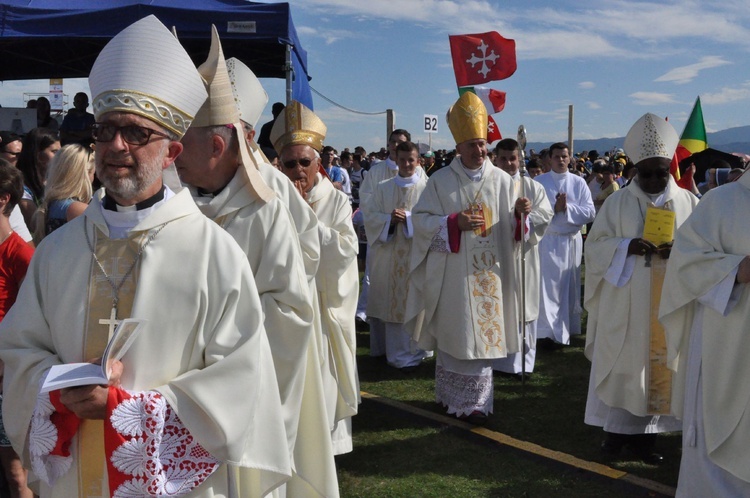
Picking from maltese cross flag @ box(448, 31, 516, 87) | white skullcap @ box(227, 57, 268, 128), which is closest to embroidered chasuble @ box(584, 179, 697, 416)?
white skullcap @ box(227, 57, 268, 128)

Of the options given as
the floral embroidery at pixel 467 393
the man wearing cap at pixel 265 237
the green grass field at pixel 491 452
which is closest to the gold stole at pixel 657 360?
the green grass field at pixel 491 452

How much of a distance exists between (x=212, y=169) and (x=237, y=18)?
511cm

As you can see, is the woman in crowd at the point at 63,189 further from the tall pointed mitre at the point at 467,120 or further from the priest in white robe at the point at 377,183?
the priest in white robe at the point at 377,183

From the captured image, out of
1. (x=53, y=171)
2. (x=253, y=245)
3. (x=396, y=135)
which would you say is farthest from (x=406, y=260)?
(x=253, y=245)

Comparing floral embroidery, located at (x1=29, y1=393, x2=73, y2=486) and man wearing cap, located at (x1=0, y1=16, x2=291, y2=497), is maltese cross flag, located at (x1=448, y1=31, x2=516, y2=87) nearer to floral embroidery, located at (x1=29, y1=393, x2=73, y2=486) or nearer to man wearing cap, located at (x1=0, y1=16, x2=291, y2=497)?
man wearing cap, located at (x1=0, y1=16, x2=291, y2=497)

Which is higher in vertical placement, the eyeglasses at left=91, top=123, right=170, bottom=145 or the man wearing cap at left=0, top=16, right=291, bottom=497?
the eyeglasses at left=91, top=123, right=170, bottom=145

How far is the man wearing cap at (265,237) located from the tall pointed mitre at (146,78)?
0.75 meters

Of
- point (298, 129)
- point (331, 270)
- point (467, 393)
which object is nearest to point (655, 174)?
point (467, 393)

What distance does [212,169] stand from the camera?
3.37 metres

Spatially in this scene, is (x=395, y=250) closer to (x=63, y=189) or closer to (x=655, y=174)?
(x=655, y=174)

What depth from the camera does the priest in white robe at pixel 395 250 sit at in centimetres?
832

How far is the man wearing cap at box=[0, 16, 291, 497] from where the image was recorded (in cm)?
225

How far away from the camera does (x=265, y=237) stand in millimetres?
3396

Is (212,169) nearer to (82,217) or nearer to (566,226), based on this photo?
(82,217)
